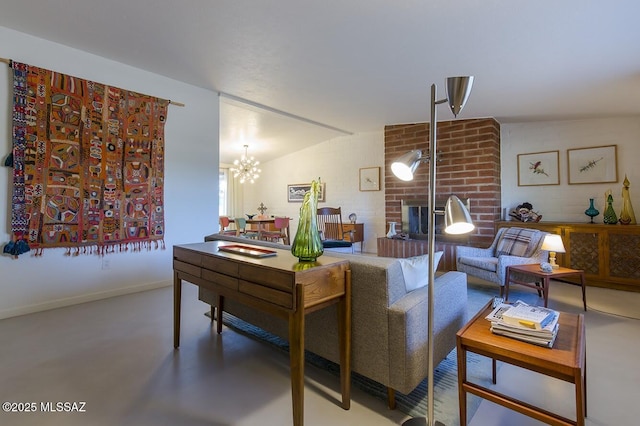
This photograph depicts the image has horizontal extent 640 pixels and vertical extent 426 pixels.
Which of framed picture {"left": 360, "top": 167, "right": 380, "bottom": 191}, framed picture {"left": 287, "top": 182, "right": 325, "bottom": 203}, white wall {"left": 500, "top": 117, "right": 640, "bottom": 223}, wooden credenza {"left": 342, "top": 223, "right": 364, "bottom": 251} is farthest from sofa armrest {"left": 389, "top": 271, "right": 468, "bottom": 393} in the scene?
framed picture {"left": 287, "top": 182, "right": 325, "bottom": 203}

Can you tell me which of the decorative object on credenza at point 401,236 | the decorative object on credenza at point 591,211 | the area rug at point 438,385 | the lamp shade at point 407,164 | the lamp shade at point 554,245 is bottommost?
the area rug at point 438,385

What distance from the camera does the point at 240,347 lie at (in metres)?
2.12

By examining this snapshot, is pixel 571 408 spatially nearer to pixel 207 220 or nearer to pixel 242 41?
pixel 242 41

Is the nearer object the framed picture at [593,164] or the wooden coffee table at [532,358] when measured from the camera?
the wooden coffee table at [532,358]

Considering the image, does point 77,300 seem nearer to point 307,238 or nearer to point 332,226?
point 307,238

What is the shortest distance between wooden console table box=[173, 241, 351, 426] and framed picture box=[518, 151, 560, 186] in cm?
404

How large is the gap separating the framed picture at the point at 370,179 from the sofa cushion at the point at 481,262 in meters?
2.61

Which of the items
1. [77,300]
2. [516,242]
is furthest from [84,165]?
[516,242]

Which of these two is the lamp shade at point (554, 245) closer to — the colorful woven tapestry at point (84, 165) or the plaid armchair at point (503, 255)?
the plaid armchair at point (503, 255)

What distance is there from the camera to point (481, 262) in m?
3.31

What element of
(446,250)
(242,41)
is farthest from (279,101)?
(446,250)

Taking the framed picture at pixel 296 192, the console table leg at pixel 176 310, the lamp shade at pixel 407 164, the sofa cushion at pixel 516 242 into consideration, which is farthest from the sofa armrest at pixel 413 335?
the framed picture at pixel 296 192

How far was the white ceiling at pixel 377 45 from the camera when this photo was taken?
2129mm

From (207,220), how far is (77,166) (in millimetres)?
1531
